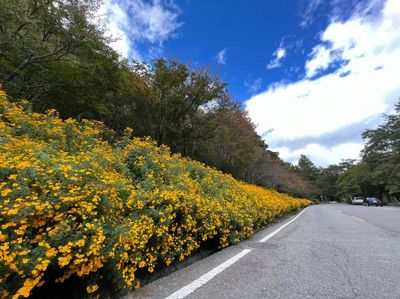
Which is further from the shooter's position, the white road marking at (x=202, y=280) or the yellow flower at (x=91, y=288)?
the white road marking at (x=202, y=280)

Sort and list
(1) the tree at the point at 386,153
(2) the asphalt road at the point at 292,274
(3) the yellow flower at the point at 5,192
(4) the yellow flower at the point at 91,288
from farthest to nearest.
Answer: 1. (1) the tree at the point at 386,153
2. (2) the asphalt road at the point at 292,274
3. (4) the yellow flower at the point at 91,288
4. (3) the yellow flower at the point at 5,192

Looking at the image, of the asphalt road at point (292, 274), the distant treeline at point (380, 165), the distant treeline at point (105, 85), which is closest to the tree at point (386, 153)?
the distant treeline at point (380, 165)

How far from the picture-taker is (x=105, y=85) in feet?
40.8

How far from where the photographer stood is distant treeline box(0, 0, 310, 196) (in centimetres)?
934

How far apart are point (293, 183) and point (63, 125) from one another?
141ft

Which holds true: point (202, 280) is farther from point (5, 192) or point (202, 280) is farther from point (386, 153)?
point (386, 153)

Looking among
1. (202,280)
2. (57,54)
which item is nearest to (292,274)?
(202,280)

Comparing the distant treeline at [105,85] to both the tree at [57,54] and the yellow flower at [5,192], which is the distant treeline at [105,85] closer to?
the tree at [57,54]

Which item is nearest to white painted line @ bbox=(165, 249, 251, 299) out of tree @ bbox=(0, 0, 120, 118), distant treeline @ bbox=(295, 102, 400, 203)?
tree @ bbox=(0, 0, 120, 118)

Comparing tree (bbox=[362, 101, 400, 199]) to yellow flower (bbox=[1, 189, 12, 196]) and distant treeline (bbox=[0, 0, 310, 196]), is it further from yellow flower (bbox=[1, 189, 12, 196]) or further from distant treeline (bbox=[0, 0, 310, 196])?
yellow flower (bbox=[1, 189, 12, 196])

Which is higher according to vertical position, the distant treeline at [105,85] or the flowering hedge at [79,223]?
the distant treeline at [105,85]

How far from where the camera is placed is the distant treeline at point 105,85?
30.7ft

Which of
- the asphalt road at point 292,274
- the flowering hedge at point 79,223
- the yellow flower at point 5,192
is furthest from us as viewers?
the asphalt road at point 292,274

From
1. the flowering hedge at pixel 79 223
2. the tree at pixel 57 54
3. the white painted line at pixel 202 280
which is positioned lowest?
the white painted line at pixel 202 280
